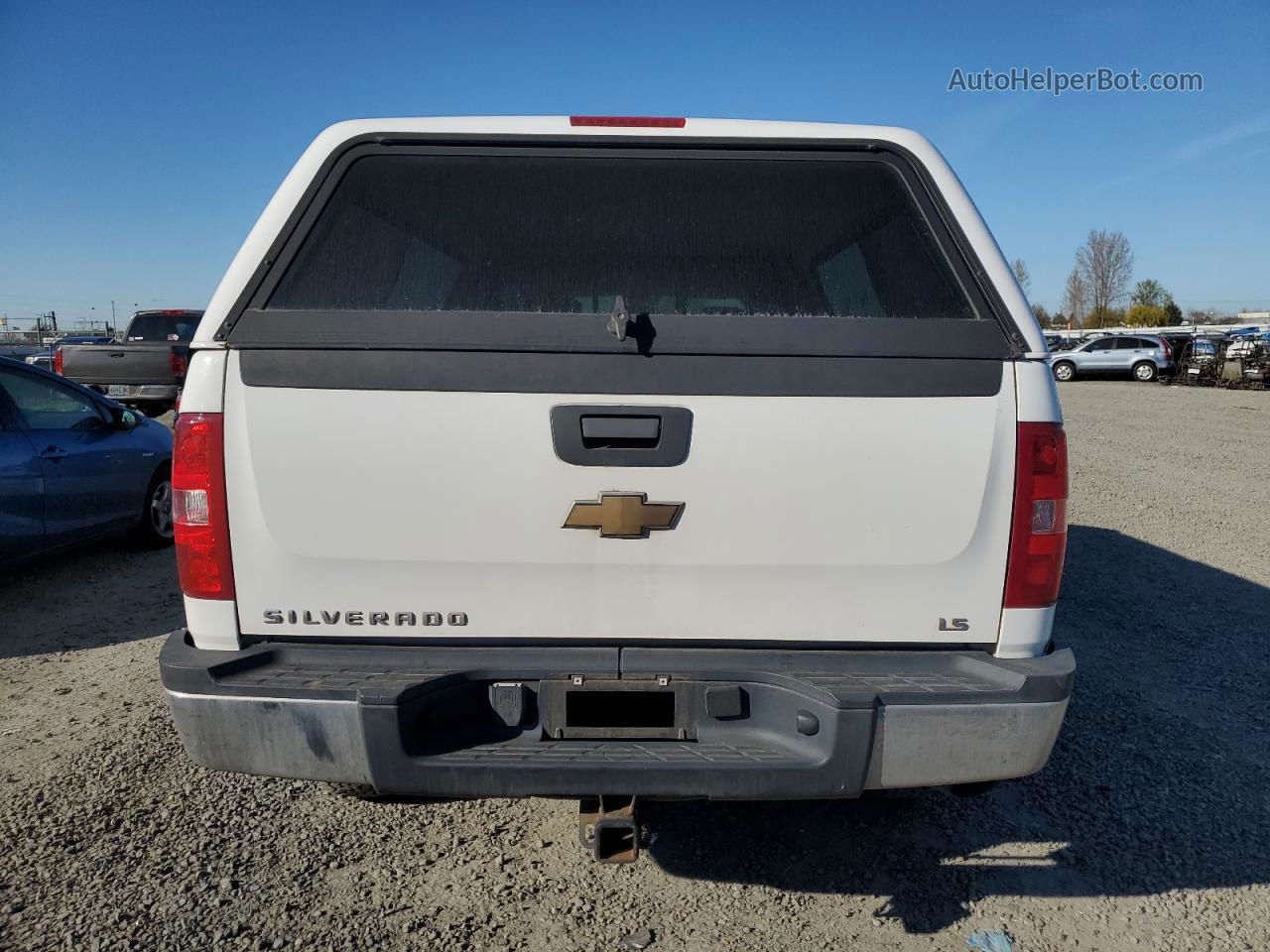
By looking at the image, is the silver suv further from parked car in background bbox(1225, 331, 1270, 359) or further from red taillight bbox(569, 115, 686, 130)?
red taillight bbox(569, 115, 686, 130)

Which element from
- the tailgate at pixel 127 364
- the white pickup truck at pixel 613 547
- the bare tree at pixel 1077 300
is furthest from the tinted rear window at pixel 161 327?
the bare tree at pixel 1077 300

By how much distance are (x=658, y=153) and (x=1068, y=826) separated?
276cm

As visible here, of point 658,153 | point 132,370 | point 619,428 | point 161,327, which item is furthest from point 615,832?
point 161,327

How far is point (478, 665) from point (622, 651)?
372mm

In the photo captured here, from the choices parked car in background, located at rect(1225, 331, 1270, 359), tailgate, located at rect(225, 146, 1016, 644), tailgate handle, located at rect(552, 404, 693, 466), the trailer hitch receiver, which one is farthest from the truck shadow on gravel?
parked car in background, located at rect(1225, 331, 1270, 359)

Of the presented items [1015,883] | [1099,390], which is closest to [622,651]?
[1015,883]

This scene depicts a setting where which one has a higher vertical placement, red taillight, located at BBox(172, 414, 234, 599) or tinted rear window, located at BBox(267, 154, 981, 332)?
tinted rear window, located at BBox(267, 154, 981, 332)

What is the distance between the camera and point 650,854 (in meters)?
2.86

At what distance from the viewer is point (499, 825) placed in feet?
9.83

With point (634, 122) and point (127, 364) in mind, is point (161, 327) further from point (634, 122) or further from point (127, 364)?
point (634, 122)

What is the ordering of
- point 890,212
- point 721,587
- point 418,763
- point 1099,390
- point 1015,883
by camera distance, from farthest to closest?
point 1099,390
point 1015,883
point 890,212
point 721,587
point 418,763

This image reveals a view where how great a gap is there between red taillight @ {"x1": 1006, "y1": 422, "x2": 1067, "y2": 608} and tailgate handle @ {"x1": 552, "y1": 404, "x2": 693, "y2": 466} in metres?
0.87

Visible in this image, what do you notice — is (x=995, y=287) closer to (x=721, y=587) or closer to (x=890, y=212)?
(x=890, y=212)

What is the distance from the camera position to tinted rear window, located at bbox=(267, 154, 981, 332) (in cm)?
232
